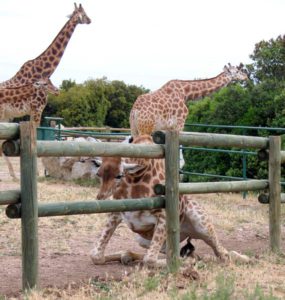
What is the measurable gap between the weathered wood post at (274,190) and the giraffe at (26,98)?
633 centimetres

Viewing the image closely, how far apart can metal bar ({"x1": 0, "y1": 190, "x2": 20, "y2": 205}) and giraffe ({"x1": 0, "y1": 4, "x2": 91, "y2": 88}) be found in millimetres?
8105

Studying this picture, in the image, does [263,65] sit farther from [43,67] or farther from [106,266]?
[106,266]

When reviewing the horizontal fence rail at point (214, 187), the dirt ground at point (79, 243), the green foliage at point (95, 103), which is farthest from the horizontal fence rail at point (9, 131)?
the green foliage at point (95, 103)

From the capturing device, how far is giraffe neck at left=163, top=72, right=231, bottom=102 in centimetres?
1040

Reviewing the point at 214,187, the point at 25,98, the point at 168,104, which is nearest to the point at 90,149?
the point at 214,187

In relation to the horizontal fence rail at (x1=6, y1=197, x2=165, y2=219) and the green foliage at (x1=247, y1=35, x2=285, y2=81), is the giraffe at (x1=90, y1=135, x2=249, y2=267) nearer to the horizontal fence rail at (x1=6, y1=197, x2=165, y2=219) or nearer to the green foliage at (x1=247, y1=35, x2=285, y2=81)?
the horizontal fence rail at (x1=6, y1=197, x2=165, y2=219)

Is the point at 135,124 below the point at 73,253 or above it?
above

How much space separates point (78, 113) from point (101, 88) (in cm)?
206

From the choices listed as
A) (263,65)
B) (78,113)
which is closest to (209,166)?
(263,65)

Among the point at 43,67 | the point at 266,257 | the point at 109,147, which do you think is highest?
the point at 43,67

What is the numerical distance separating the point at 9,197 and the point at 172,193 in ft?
4.75

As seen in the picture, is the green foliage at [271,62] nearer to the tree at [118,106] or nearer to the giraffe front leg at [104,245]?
the giraffe front leg at [104,245]

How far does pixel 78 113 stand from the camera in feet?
102

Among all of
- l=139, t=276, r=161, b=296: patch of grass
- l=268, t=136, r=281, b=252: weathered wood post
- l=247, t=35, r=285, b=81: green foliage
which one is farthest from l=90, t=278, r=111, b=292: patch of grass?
l=247, t=35, r=285, b=81: green foliage
